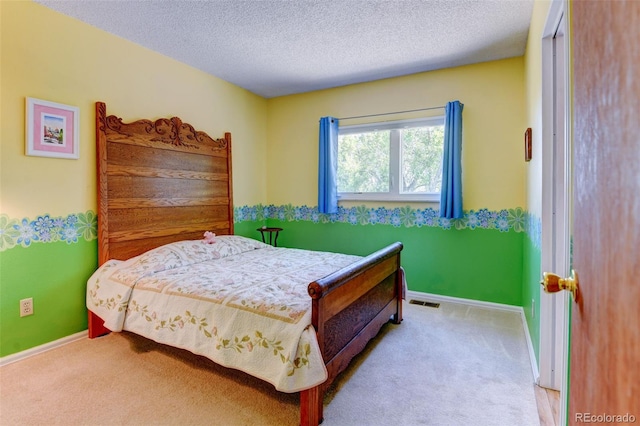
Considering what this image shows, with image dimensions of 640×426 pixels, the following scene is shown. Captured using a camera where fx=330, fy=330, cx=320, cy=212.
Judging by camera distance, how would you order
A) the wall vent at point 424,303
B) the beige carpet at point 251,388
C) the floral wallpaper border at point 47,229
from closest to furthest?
the beige carpet at point 251,388 → the floral wallpaper border at point 47,229 → the wall vent at point 424,303

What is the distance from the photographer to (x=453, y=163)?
3268 mm

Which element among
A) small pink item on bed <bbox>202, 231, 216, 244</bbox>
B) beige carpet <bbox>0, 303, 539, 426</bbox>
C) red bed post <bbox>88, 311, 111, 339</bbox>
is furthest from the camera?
small pink item on bed <bbox>202, 231, 216, 244</bbox>

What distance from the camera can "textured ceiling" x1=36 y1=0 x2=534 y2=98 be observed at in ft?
7.79

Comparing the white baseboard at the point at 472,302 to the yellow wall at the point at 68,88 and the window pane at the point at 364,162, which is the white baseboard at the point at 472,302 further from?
the yellow wall at the point at 68,88

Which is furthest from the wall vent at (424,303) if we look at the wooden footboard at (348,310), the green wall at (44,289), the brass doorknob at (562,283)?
the green wall at (44,289)

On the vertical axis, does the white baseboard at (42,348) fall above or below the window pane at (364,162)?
below

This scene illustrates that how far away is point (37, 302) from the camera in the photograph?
2.36 meters

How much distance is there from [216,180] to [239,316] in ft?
7.29

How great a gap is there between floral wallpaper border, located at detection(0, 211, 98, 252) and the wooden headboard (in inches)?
3.6

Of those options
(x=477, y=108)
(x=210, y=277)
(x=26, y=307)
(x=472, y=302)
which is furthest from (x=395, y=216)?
(x=26, y=307)

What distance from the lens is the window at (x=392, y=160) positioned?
356 cm

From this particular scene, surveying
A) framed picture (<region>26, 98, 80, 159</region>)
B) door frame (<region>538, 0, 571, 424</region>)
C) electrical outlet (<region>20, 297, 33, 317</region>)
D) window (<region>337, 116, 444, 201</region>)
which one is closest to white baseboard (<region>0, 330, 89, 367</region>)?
electrical outlet (<region>20, 297, 33, 317</region>)

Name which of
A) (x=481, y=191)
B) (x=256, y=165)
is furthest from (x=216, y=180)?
(x=481, y=191)

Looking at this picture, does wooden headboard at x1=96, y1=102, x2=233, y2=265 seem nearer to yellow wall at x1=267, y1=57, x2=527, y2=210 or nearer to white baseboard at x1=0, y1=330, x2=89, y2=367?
white baseboard at x1=0, y1=330, x2=89, y2=367
